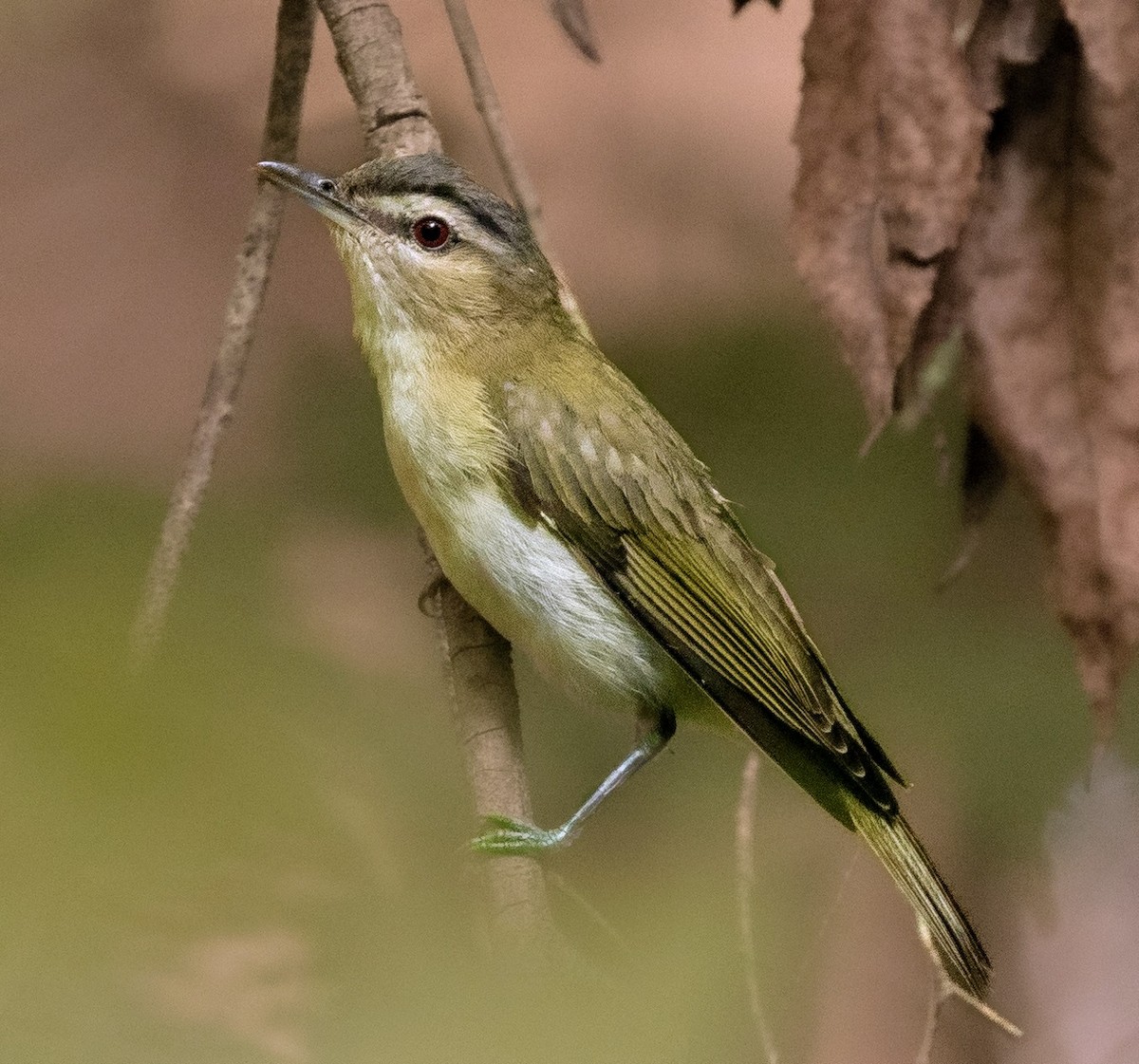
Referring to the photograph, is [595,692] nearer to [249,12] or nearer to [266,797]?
[249,12]

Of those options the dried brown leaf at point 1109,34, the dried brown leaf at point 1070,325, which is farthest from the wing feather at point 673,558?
the dried brown leaf at point 1109,34

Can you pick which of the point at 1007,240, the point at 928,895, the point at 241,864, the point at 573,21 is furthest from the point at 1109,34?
the point at 241,864

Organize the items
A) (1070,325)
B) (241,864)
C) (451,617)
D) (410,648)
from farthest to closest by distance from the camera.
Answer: (451,617) → (1070,325) → (410,648) → (241,864)

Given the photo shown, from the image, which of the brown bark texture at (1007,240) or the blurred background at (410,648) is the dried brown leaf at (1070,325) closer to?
the brown bark texture at (1007,240)

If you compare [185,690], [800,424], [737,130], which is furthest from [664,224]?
[185,690]

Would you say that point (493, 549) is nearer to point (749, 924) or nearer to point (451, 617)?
point (451, 617)

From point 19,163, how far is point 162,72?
0.75ft

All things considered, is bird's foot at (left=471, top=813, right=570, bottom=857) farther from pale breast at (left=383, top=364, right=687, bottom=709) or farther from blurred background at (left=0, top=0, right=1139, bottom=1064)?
pale breast at (left=383, top=364, right=687, bottom=709)

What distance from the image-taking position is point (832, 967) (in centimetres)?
166

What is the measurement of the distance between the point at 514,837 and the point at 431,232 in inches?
26.7

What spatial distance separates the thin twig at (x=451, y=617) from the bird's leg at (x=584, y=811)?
14 mm

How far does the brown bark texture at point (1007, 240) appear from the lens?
1331 mm

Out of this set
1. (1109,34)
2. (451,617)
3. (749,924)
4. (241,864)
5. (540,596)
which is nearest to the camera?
(241,864)

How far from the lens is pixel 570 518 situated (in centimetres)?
150
